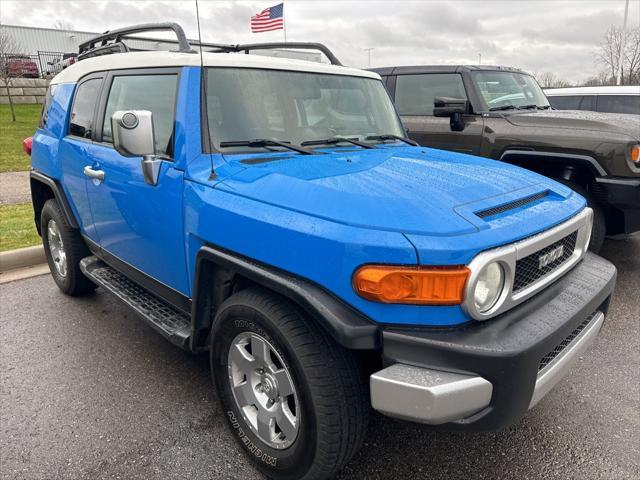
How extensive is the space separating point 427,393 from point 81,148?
3088 mm

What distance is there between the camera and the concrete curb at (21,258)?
5.05 meters

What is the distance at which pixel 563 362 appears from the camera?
211cm

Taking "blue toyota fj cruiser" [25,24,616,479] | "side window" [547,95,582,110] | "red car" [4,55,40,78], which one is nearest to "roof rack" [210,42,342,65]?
"blue toyota fj cruiser" [25,24,616,479]

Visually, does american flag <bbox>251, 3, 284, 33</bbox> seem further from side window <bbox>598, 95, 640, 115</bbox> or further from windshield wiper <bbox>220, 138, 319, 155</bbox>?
windshield wiper <bbox>220, 138, 319, 155</bbox>

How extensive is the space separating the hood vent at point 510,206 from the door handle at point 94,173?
2.42m

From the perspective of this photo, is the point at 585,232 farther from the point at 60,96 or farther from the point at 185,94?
the point at 60,96

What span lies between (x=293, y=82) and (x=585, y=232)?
71.8 inches

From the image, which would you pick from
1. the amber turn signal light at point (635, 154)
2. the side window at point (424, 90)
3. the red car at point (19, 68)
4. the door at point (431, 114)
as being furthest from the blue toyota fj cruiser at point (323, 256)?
the red car at point (19, 68)

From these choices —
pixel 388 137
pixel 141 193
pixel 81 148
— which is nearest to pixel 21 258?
pixel 81 148

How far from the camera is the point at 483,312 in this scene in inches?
73.7

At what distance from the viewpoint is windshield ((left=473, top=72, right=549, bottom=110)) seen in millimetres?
5809

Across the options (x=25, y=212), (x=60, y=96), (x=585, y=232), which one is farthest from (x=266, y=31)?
(x=585, y=232)

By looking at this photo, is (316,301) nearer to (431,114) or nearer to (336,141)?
(336,141)

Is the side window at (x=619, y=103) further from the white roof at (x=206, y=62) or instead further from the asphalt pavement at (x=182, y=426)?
the white roof at (x=206, y=62)
